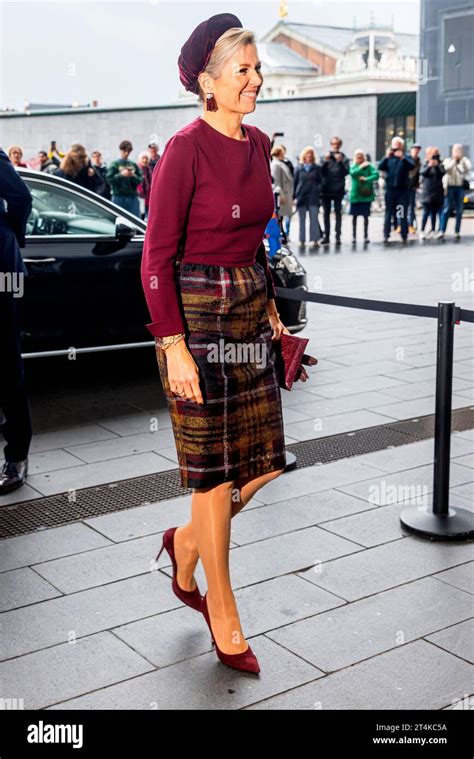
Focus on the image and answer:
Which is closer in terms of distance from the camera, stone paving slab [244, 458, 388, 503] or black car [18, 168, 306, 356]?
stone paving slab [244, 458, 388, 503]

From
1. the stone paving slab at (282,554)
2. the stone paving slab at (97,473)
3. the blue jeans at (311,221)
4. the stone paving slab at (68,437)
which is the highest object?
the blue jeans at (311,221)

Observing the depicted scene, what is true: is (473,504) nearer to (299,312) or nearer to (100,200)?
(299,312)

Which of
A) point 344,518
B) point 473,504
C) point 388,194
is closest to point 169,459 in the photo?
point 344,518

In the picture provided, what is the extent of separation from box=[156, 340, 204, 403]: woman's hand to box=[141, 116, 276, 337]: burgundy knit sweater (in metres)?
0.06

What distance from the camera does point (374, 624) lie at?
3.30m

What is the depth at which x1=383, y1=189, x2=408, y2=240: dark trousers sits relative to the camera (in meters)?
18.3

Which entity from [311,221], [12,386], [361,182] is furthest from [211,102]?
[361,182]

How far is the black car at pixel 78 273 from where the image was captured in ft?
20.9

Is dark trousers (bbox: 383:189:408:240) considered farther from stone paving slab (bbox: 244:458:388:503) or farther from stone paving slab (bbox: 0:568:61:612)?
stone paving slab (bbox: 0:568:61:612)

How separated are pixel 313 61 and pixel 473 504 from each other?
91345mm

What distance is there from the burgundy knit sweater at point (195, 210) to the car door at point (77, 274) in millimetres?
3657

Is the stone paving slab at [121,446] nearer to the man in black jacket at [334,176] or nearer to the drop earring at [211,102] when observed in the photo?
the drop earring at [211,102]

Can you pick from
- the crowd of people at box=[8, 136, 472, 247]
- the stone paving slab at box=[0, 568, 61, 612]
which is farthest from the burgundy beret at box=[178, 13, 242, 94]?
the crowd of people at box=[8, 136, 472, 247]

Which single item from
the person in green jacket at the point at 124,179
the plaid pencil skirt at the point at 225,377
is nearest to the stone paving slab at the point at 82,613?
the plaid pencil skirt at the point at 225,377
